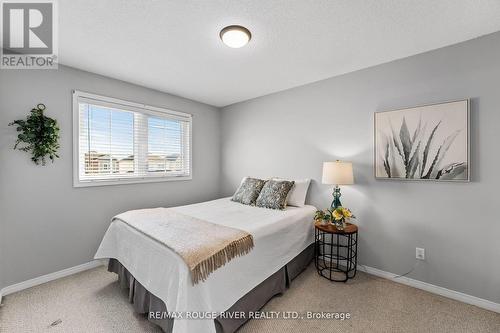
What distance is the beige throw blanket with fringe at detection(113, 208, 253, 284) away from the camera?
1442 millimetres

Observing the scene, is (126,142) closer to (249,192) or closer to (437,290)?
(249,192)

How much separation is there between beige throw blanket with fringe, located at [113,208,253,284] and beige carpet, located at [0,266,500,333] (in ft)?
2.13

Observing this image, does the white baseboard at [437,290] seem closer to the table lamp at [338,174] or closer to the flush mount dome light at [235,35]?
the table lamp at [338,174]

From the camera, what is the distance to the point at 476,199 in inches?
77.8

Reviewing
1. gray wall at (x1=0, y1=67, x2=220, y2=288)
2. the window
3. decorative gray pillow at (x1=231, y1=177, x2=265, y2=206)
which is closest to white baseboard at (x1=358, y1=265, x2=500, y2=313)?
decorative gray pillow at (x1=231, y1=177, x2=265, y2=206)

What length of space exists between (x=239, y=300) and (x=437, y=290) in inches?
80.2

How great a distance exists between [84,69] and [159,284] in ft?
8.68

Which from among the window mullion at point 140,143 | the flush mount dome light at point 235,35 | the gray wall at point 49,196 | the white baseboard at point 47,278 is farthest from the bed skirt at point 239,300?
the flush mount dome light at point 235,35

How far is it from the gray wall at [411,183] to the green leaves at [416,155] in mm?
A: 115

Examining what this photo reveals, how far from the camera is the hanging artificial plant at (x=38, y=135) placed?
2.17 metres

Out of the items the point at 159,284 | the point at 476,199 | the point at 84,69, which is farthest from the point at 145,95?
the point at 476,199

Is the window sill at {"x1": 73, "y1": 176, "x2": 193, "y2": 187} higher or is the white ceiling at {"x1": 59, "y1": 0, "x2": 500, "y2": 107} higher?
the white ceiling at {"x1": 59, "y1": 0, "x2": 500, "y2": 107}

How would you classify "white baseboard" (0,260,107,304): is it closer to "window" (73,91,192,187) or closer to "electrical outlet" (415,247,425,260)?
"window" (73,91,192,187)

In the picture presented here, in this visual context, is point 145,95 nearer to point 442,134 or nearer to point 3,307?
point 3,307
